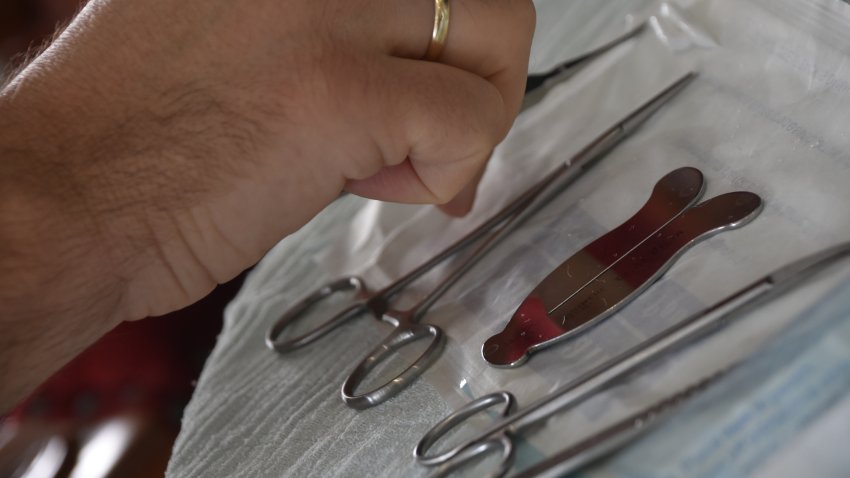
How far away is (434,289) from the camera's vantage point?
0.54 meters

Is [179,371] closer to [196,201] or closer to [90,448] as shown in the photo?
[90,448]

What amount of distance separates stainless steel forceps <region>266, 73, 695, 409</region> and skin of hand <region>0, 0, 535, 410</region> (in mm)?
66

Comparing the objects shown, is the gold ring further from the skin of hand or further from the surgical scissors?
the surgical scissors

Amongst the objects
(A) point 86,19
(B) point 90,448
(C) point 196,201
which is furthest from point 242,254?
(B) point 90,448

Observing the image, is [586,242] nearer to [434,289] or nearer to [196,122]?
[434,289]

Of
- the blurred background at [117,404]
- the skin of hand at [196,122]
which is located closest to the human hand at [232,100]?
the skin of hand at [196,122]

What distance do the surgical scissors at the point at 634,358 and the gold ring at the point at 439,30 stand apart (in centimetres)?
20

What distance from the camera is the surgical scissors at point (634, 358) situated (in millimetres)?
395

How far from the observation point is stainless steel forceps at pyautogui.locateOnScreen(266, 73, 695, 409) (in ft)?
1.68

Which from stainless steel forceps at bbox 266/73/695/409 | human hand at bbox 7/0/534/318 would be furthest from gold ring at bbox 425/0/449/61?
stainless steel forceps at bbox 266/73/695/409

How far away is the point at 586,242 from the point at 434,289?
94 mm

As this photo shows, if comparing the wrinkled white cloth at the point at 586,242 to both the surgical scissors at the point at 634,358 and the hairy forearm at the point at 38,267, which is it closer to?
the surgical scissors at the point at 634,358

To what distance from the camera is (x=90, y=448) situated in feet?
2.20

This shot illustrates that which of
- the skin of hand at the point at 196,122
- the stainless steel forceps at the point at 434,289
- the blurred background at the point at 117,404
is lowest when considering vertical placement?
the blurred background at the point at 117,404
